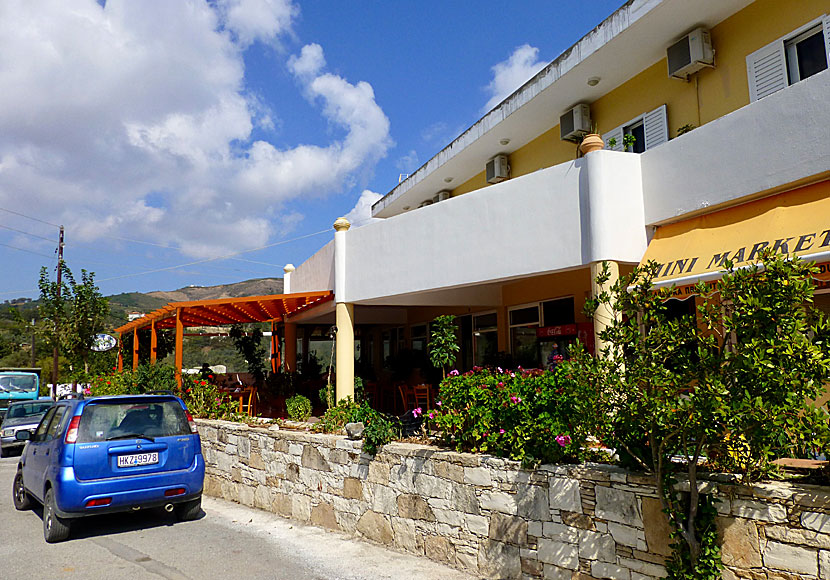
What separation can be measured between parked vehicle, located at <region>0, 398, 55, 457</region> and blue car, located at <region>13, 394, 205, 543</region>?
11.3 m

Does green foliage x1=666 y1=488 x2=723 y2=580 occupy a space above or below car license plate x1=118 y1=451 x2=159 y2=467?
below

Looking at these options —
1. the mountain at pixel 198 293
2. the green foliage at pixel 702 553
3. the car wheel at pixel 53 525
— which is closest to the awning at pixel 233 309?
the car wheel at pixel 53 525

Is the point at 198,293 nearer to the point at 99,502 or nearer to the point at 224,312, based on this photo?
the point at 224,312

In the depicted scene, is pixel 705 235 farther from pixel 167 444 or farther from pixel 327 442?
pixel 167 444

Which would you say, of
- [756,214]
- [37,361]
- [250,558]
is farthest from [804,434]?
[37,361]

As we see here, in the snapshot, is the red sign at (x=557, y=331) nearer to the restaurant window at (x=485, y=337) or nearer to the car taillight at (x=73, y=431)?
the restaurant window at (x=485, y=337)

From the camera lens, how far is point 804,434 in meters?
4.00

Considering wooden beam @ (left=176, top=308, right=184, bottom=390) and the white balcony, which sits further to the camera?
wooden beam @ (left=176, top=308, right=184, bottom=390)

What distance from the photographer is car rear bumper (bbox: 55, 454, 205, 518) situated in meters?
7.59

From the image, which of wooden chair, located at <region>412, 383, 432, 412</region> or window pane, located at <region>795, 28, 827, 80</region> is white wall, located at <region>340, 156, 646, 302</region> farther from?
wooden chair, located at <region>412, 383, 432, 412</region>

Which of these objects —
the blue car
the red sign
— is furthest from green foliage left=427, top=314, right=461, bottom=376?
the red sign

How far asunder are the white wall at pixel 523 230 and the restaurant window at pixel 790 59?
225 cm

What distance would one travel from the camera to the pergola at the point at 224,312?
560 inches

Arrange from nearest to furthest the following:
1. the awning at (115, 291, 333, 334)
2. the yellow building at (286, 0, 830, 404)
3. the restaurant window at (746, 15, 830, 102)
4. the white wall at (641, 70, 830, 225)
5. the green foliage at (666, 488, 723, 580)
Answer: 1. the green foliage at (666, 488, 723, 580)
2. the white wall at (641, 70, 830, 225)
3. the yellow building at (286, 0, 830, 404)
4. the restaurant window at (746, 15, 830, 102)
5. the awning at (115, 291, 333, 334)
